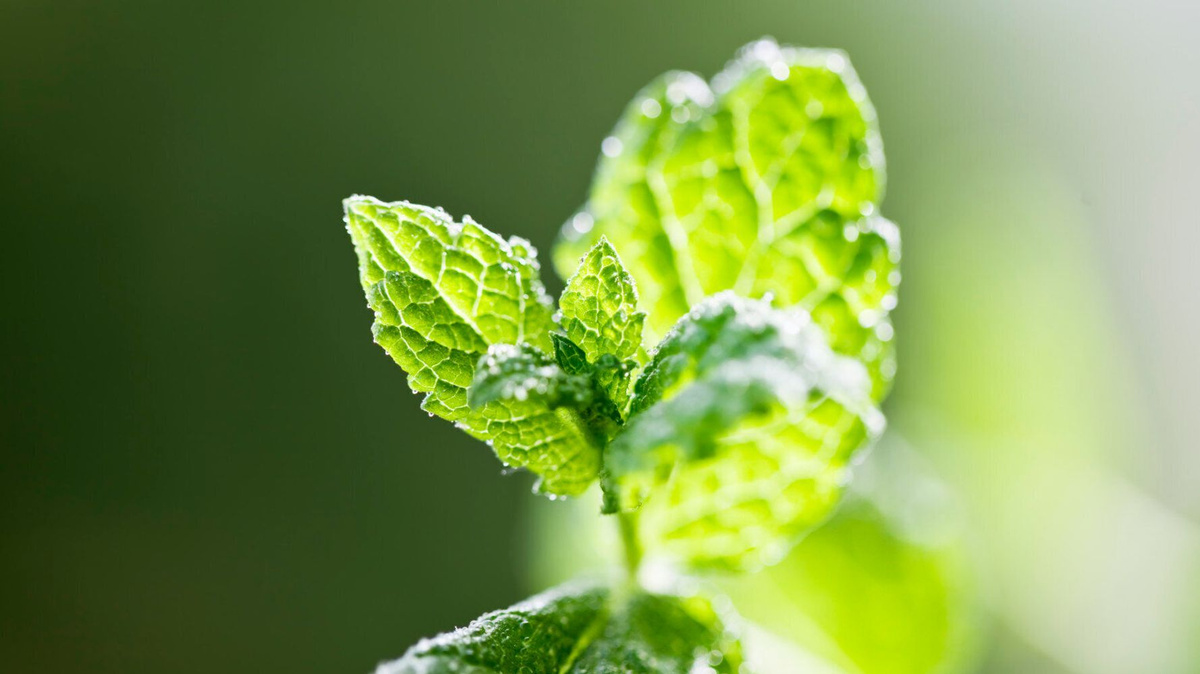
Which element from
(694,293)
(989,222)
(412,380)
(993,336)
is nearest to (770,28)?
(989,222)

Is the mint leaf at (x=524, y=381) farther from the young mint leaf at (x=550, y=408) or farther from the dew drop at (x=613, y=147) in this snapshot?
the dew drop at (x=613, y=147)

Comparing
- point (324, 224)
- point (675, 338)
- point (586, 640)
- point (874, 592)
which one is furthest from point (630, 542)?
point (324, 224)

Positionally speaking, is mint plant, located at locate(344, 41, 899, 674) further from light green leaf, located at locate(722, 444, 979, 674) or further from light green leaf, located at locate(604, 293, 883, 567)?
light green leaf, located at locate(722, 444, 979, 674)

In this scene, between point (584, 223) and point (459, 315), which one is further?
point (584, 223)

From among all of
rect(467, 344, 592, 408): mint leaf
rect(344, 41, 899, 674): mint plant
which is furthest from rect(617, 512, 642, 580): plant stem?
rect(467, 344, 592, 408): mint leaf

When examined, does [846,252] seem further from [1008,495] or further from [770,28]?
[770,28]

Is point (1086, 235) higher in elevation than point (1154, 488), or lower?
higher

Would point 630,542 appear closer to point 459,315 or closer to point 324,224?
point 459,315

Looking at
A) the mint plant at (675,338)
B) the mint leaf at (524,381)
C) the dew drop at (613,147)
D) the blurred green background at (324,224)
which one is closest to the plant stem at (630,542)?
the mint plant at (675,338)
